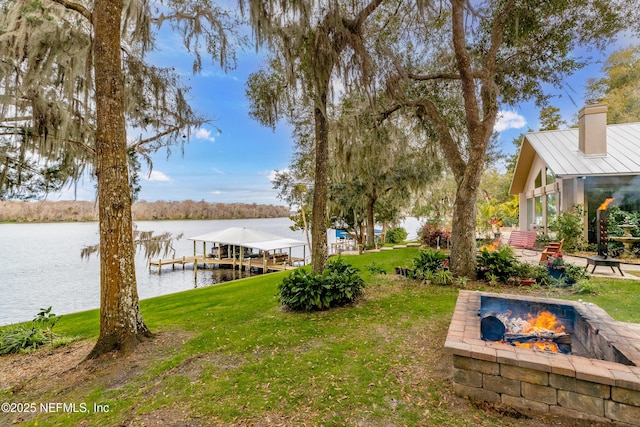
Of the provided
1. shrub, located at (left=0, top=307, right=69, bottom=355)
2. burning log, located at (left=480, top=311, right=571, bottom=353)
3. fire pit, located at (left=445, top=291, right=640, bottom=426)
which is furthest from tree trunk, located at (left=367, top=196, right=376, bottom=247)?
shrub, located at (left=0, top=307, right=69, bottom=355)

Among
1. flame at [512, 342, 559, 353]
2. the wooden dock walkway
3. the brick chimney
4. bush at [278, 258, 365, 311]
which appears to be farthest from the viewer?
the wooden dock walkway

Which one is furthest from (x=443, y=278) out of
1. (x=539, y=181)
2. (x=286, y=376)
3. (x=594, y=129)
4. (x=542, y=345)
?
(x=539, y=181)

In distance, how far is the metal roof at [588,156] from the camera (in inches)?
344

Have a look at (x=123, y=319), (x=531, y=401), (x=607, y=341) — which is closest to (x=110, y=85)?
(x=123, y=319)

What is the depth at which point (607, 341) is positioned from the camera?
2672 mm

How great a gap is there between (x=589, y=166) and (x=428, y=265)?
679 centimetres

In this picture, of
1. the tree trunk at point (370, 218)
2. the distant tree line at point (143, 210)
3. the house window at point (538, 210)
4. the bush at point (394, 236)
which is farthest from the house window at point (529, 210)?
the distant tree line at point (143, 210)

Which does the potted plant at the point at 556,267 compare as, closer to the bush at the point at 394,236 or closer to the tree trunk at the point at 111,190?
the tree trunk at the point at 111,190

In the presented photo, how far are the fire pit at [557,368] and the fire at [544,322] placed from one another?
0.03m

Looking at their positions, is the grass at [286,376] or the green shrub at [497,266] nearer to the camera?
the grass at [286,376]

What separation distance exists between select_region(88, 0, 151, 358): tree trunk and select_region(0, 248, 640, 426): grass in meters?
0.43

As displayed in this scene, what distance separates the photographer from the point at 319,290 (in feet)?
16.1

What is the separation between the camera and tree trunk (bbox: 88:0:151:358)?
11.3 feet

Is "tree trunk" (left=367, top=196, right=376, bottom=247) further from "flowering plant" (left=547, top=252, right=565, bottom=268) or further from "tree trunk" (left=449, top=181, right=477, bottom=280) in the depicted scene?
"flowering plant" (left=547, top=252, right=565, bottom=268)
